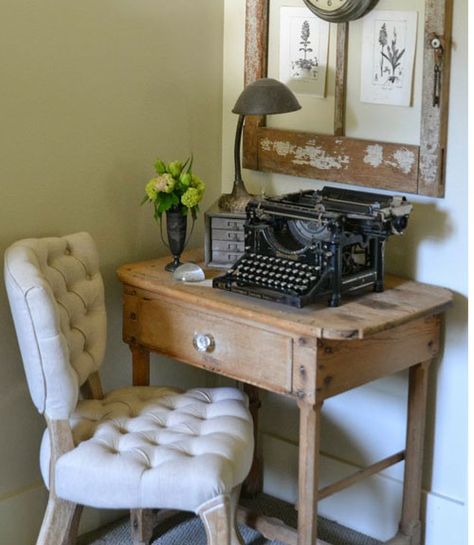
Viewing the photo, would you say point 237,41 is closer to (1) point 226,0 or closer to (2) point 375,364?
(1) point 226,0

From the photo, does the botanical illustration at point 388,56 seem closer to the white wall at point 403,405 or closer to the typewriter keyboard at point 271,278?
the white wall at point 403,405

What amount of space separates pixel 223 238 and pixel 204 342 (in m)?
0.38

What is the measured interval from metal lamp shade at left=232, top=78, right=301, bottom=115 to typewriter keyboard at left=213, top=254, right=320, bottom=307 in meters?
0.41

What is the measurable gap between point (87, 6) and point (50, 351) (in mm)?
1037

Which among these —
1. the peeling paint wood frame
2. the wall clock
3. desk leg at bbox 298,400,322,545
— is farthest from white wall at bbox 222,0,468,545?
desk leg at bbox 298,400,322,545

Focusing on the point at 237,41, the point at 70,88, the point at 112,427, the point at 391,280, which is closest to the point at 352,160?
the point at 391,280

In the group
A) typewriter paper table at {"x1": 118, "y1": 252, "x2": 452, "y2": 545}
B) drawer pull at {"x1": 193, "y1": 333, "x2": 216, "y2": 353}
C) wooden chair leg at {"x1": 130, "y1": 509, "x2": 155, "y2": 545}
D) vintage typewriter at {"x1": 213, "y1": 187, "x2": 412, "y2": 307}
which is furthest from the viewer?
wooden chair leg at {"x1": 130, "y1": 509, "x2": 155, "y2": 545}

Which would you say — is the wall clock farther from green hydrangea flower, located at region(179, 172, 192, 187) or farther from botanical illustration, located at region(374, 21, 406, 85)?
green hydrangea flower, located at region(179, 172, 192, 187)

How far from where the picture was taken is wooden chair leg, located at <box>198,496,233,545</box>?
245 cm

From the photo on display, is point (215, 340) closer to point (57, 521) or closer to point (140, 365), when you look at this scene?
point (140, 365)

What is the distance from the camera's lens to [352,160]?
303 cm

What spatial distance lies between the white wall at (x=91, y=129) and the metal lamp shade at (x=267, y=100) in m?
0.41

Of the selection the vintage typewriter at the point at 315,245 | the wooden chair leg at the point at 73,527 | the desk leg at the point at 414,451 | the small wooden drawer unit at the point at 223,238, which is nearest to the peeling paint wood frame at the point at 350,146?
the vintage typewriter at the point at 315,245

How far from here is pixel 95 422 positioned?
2734mm
